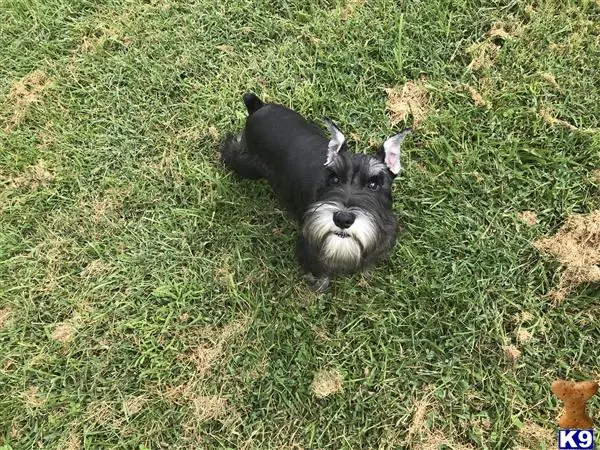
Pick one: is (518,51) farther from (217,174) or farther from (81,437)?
(81,437)

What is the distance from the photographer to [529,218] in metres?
4.00

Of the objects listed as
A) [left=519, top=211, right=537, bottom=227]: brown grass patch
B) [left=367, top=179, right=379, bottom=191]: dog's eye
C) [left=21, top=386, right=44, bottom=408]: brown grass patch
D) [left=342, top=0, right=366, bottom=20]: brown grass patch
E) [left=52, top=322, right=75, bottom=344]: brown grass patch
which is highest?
[left=342, top=0, right=366, bottom=20]: brown grass patch

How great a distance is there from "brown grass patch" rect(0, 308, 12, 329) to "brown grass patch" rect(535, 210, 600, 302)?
4.53 metres

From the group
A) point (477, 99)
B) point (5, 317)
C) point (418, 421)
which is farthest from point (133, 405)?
point (477, 99)

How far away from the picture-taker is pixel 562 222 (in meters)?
3.99

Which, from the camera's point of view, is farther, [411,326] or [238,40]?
[238,40]

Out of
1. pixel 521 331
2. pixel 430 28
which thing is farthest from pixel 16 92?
pixel 521 331

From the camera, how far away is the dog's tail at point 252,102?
3914 millimetres

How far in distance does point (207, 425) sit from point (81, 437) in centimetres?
103

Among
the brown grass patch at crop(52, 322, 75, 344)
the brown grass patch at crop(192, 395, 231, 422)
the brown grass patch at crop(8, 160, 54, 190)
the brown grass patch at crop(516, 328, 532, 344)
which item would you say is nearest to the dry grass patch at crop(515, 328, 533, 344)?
the brown grass patch at crop(516, 328, 532, 344)

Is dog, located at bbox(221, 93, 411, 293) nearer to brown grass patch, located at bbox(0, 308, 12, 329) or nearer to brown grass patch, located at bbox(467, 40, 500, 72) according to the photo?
brown grass patch, located at bbox(467, 40, 500, 72)

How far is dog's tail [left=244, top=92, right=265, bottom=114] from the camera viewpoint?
3.91 meters

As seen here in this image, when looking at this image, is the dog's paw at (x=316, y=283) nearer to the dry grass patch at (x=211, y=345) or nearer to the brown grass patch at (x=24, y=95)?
the dry grass patch at (x=211, y=345)

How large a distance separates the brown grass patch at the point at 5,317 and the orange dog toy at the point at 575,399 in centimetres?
450
